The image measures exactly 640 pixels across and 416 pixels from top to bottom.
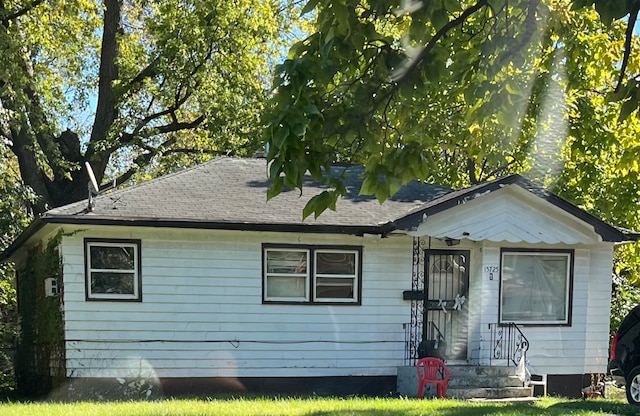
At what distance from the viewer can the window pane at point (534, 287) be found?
35.8 ft

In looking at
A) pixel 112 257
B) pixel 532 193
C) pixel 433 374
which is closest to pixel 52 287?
pixel 112 257

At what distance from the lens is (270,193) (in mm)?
3705

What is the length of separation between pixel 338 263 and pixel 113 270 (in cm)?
383

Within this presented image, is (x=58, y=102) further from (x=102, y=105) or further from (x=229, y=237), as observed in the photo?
(x=229, y=237)

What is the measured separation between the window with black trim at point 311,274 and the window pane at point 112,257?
2.26m

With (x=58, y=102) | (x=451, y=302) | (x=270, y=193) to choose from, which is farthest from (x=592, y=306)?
(x=58, y=102)

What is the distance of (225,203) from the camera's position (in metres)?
10.5

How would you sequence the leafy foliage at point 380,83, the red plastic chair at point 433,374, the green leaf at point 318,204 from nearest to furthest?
1. the leafy foliage at point 380,83
2. the green leaf at point 318,204
3. the red plastic chair at point 433,374

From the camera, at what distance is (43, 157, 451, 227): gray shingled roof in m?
9.58

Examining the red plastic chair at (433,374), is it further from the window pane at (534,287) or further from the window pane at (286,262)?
the window pane at (286,262)

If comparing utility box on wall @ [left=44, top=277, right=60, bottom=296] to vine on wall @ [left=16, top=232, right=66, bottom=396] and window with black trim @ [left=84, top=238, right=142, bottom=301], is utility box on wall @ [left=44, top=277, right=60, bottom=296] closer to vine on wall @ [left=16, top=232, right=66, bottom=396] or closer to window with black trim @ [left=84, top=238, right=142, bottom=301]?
vine on wall @ [left=16, top=232, right=66, bottom=396]

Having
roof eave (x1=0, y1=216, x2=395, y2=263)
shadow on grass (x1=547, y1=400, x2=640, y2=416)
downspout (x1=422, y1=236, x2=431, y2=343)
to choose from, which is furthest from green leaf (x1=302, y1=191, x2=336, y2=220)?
downspout (x1=422, y1=236, x2=431, y2=343)

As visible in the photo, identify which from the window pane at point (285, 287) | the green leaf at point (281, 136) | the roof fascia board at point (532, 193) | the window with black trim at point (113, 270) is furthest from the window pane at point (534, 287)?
the green leaf at point (281, 136)

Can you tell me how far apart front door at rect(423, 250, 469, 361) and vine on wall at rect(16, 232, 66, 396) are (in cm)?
643
